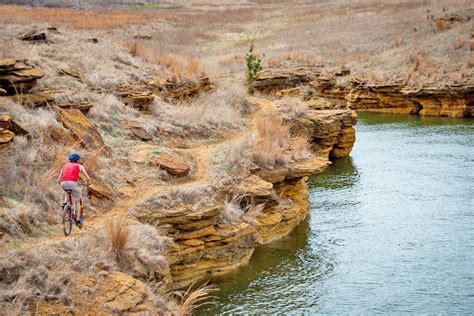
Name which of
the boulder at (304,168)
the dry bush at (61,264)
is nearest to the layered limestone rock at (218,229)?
the boulder at (304,168)

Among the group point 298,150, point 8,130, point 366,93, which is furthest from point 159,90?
point 366,93

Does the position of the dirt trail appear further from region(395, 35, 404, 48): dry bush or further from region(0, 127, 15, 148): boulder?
region(395, 35, 404, 48): dry bush

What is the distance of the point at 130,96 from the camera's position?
18359mm

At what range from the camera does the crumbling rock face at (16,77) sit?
14.5 meters

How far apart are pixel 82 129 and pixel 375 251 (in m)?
8.24

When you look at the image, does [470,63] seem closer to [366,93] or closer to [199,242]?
[366,93]

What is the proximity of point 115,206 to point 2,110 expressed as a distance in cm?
375

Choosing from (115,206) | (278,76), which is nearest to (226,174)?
(115,206)

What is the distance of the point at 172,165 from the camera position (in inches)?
576

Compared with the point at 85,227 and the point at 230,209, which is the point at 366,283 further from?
the point at 85,227

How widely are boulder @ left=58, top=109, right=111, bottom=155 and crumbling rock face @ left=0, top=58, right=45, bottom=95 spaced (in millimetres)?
1180

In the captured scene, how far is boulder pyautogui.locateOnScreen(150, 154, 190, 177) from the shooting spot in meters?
14.5

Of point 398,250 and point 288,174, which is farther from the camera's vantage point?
point 288,174

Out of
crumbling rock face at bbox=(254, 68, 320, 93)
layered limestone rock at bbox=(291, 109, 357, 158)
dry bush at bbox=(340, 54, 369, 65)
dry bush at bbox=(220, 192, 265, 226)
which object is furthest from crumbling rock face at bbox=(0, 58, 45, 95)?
dry bush at bbox=(340, 54, 369, 65)
